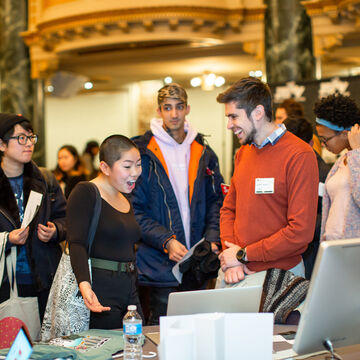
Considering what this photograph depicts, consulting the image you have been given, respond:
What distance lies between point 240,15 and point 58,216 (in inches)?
169

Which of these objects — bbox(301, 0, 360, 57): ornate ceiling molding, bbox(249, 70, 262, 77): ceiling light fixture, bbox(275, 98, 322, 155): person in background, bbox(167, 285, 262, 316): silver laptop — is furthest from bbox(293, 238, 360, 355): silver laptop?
bbox(249, 70, 262, 77): ceiling light fixture

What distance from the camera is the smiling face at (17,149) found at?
344 cm

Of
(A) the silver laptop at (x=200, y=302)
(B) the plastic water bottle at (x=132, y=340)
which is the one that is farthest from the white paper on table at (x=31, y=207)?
(A) the silver laptop at (x=200, y=302)

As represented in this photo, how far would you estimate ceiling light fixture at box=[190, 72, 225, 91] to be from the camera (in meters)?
8.05

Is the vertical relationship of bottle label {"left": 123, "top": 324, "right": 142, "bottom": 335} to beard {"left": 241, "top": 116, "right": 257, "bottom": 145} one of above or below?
below

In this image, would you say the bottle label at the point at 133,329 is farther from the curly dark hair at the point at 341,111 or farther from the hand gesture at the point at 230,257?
the curly dark hair at the point at 341,111

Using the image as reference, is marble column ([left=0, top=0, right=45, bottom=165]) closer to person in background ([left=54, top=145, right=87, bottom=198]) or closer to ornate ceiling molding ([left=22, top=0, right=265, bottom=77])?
ornate ceiling molding ([left=22, top=0, right=265, bottom=77])

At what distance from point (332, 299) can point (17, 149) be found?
2.18 m

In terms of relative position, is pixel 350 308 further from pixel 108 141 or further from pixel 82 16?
pixel 82 16

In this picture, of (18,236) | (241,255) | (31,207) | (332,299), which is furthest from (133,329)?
(31,207)

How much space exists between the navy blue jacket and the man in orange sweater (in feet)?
2.68

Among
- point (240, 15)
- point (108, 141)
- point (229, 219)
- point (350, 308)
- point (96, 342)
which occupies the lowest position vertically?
point (96, 342)

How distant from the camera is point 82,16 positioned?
757 centimetres

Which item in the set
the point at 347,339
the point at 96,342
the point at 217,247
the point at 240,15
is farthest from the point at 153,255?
the point at 240,15
